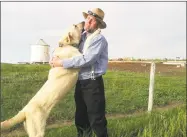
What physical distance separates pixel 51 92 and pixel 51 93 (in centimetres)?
1

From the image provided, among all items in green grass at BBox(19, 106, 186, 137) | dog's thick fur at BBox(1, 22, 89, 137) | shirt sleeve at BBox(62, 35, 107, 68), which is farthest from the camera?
green grass at BBox(19, 106, 186, 137)

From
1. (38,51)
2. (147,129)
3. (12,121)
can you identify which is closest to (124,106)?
(147,129)

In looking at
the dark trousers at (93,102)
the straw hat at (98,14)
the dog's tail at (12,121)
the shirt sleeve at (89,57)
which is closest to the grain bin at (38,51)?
the dark trousers at (93,102)

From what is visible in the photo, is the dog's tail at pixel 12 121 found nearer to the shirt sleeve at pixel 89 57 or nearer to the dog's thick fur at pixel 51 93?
the dog's thick fur at pixel 51 93

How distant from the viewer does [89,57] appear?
4234mm

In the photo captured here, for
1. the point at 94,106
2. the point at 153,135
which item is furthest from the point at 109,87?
the point at 94,106

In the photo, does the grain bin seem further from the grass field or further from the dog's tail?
the dog's tail

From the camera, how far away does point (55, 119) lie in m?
7.62

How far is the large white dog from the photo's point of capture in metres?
3.93

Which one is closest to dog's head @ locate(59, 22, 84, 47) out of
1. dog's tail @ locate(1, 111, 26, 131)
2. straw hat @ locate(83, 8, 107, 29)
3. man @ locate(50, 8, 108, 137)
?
man @ locate(50, 8, 108, 137)

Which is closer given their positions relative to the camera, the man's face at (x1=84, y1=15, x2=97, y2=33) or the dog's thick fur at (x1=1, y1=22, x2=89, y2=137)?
the dog's thick fur at (x1=1, y1=22, x2=89, y2=137)

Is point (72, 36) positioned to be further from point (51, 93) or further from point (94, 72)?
point (51, 93)

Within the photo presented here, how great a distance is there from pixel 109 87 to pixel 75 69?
323 inches

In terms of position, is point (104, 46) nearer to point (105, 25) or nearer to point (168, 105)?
point (105, 25)
